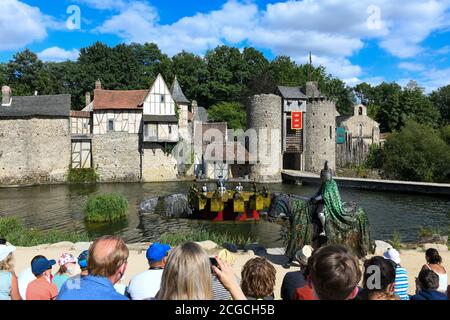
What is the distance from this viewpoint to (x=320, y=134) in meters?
38.4

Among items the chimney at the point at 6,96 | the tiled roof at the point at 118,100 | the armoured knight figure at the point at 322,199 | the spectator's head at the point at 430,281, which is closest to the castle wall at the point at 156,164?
the tiled roof at the point at 118,100

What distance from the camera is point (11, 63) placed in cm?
5856

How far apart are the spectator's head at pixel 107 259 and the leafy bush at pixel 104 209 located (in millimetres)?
16400

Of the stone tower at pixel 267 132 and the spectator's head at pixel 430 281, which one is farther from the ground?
the stone tower at pixel 267 132

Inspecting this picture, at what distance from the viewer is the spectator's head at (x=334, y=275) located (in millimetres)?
2805

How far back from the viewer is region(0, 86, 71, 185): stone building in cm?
3531

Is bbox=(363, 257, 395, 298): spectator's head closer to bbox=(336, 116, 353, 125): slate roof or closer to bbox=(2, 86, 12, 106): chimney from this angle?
bbox=(2, 86, 12, 106): chimney

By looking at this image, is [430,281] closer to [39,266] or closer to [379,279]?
[379,279]

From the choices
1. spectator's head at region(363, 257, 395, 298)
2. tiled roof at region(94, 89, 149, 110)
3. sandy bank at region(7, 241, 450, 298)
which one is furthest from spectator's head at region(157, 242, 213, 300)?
tiled roof at region(94, 89, 149, 110)

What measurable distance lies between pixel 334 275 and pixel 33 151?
124 ft

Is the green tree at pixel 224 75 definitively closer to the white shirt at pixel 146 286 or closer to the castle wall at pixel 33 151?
the castle wall at pixel 33 151

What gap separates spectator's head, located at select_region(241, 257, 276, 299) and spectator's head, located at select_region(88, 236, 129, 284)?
122 centimetres

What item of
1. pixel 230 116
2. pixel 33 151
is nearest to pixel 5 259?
pixel 33 151
